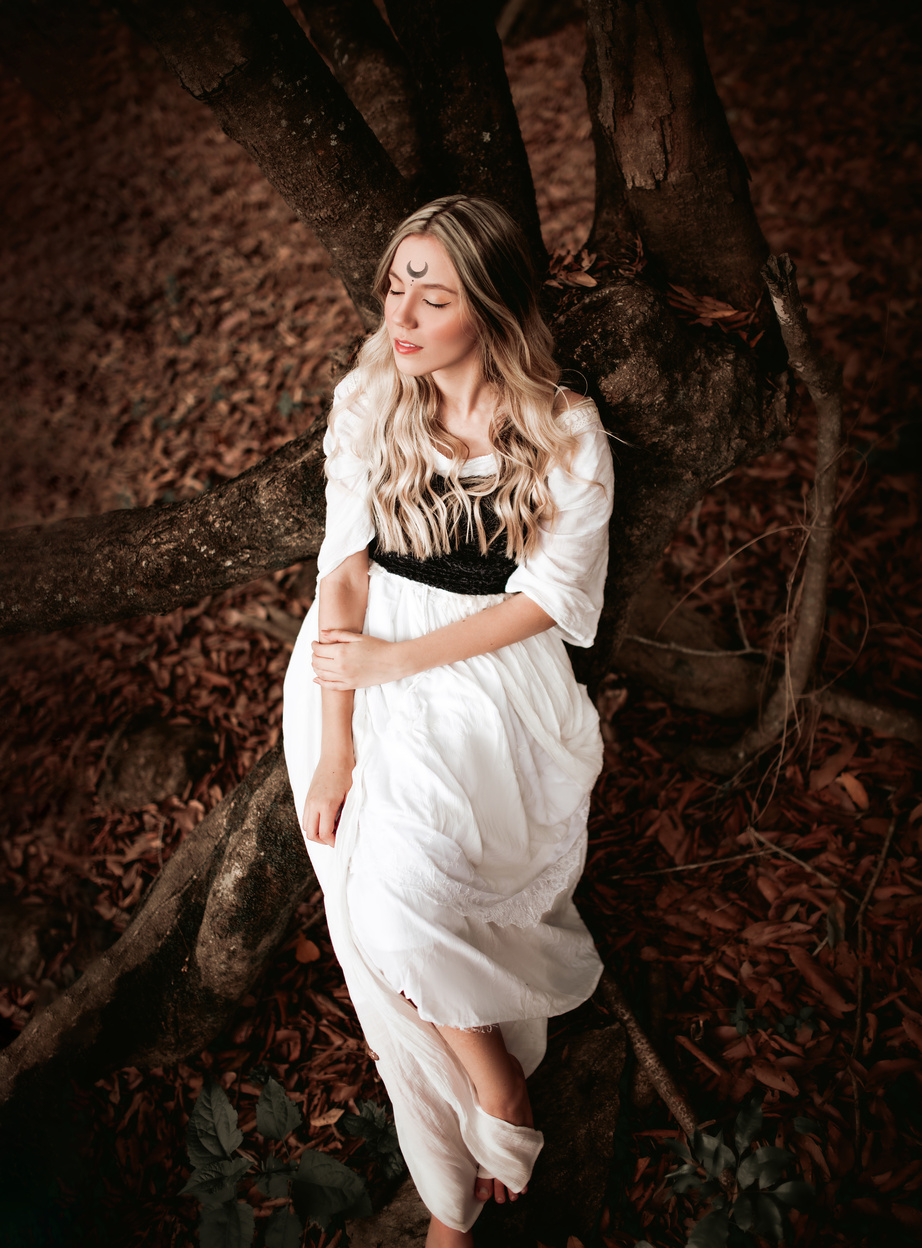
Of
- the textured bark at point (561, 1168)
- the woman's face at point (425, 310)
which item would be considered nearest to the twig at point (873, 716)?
the textured bark at point (561, 1168)

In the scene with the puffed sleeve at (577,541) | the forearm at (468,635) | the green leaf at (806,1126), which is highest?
the puffed sleeve at (577,541)

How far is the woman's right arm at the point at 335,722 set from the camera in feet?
6.70

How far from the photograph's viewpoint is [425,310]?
185 centimetres

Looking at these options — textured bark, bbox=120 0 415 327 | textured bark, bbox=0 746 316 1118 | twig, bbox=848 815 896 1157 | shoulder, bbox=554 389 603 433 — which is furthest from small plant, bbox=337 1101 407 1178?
textured bark, bbox=120 0 415 327

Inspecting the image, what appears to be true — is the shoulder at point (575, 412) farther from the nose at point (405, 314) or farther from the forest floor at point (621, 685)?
the forest floor at point (621, 685)

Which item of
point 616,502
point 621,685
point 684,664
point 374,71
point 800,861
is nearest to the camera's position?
point 616,502

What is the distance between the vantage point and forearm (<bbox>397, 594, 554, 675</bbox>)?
6.73 feet

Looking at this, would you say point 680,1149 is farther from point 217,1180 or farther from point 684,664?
point 684,664

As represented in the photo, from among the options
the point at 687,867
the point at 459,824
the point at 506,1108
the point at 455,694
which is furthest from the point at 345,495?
the point at 687,867

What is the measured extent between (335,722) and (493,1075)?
3.46 feet

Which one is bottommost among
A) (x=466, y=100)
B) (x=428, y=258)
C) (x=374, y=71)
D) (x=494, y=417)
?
(x=494, y=417)

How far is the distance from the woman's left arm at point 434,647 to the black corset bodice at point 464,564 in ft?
0.36

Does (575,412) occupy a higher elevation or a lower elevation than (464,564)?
higher

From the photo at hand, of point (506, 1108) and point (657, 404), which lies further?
point (657, 404)
